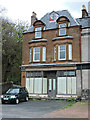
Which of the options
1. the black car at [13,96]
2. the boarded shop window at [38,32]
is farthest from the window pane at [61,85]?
the boarded shop window at [38,32]

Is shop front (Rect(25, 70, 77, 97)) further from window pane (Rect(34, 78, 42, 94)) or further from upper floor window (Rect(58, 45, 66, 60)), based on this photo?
upper floor window (Rect(58, 45, 66, 60))

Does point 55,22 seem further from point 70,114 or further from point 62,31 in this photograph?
point 70,114

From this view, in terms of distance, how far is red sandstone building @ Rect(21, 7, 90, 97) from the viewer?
20922 millimetres

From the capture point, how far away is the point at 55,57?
73.1 ft

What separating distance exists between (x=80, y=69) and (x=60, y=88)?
3.32 m

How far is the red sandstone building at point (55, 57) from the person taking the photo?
20.9 metres

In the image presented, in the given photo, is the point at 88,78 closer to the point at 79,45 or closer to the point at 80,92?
the point at 80,92

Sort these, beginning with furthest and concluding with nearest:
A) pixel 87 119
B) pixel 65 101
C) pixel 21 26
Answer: pixel 21 26
pixel 65 101
pixel 87 119

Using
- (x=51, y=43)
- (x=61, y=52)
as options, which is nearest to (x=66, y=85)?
(x=61, y=52)

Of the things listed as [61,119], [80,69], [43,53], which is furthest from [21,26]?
[61,119]

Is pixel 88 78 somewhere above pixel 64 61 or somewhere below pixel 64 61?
below

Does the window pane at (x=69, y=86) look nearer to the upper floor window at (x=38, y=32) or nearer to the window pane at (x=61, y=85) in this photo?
the window pane at (x=61, y=85)

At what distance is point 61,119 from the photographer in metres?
9.77

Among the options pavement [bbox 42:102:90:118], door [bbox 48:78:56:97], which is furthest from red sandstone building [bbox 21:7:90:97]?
pavement [bbox 42:102:90:118]
